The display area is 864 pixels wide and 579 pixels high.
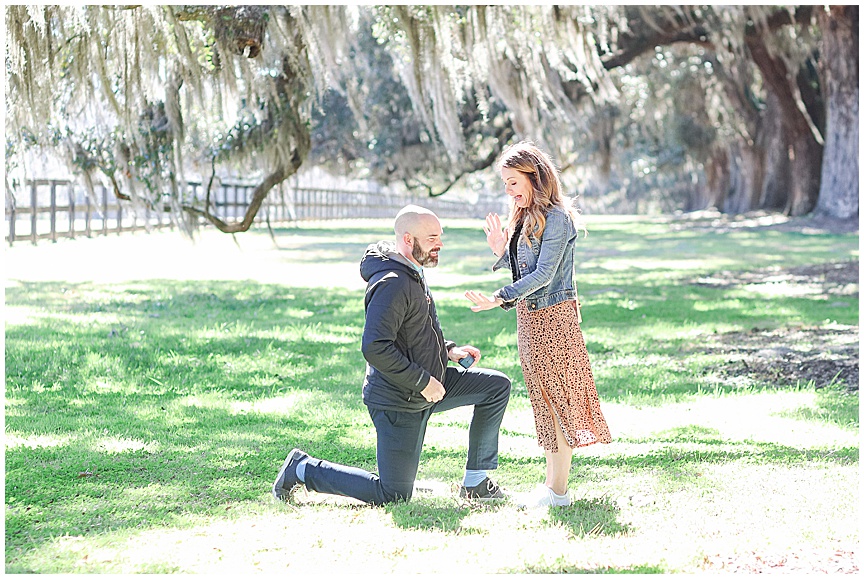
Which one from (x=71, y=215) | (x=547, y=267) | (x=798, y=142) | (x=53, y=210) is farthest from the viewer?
(x=798, y=142)

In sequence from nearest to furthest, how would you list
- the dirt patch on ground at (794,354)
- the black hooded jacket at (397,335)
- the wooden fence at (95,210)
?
the black hooded jacket at (397,335) → the dirt patch on ground at (794,354) → the wooden fence at (95,210)

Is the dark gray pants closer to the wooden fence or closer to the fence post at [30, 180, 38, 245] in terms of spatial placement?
the wooden fence

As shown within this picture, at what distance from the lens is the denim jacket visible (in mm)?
4195

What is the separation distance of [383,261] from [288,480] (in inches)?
39.4

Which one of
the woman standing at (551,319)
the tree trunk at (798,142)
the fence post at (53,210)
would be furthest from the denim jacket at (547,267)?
the tree trunk at (798,142)

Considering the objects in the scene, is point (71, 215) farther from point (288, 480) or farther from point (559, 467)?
point (559, 467)

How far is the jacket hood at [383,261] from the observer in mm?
4203

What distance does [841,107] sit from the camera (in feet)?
73.2

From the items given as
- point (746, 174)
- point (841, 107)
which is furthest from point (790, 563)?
point (746, 174)

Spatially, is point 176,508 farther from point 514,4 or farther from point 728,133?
point 728,133

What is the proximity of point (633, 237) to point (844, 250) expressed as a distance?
30.0 feet

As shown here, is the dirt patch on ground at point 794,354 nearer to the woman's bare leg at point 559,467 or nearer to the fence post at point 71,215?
the woman's bare leg at point 559,467

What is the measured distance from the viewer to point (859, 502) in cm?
427

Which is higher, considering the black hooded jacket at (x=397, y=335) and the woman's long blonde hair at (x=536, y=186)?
the woman's long blonde hair at (x=536, y=186)
